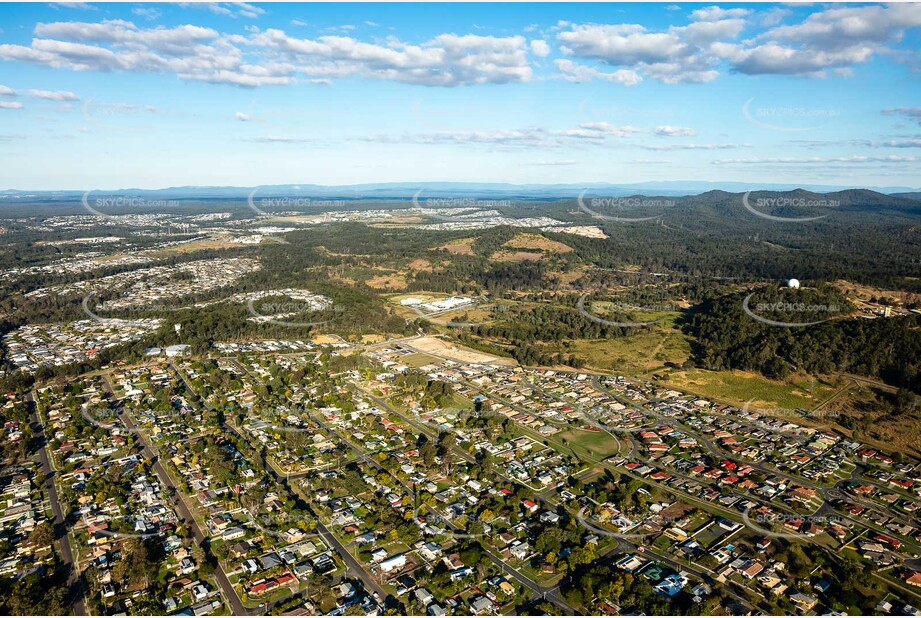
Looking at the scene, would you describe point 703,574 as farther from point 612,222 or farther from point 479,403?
point 612,222

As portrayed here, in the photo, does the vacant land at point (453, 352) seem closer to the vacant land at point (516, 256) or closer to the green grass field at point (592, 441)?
the green grass field at point (592, 441)

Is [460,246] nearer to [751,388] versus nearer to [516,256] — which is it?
[516,256]

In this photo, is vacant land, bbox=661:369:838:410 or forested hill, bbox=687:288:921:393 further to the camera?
forested hill, bbox=687:288:921:393

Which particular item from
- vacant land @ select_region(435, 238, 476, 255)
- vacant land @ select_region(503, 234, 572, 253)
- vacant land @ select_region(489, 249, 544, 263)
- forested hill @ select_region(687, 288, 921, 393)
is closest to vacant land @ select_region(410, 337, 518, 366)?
forested hill @ select_region(687, 288, 921, 393)

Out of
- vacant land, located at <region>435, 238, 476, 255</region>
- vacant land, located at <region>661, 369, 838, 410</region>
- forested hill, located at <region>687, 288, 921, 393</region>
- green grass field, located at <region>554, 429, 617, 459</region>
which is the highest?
vacant land, located at <region>435, 238, 476, 255</region>

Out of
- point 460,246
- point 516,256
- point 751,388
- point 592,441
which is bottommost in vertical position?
point 592,441

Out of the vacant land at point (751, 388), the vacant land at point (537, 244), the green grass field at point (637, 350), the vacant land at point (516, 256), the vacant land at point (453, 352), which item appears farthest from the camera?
the vacant land at point (537, 244)

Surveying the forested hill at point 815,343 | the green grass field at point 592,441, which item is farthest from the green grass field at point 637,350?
the green grass field at point 592,441

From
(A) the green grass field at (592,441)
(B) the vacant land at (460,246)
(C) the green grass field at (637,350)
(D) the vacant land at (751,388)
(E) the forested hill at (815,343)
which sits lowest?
(A) the green grass field at (592,441)

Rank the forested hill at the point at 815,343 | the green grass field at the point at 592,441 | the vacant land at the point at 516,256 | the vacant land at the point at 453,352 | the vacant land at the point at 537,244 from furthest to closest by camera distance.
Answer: the vacant land at the point at 537,244 < the vacant land at the point at 516,256 < the vacant land at the point at 453,352 < the forested hill at the point at 815,343 < the green grass field at the point at 592,441

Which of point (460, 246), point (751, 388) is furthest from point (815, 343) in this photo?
point (460, 246)

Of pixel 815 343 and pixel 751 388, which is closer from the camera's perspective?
pixel 751 388

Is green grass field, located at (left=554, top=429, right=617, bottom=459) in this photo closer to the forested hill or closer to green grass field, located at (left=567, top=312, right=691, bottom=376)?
green grass field, located at (left=567, top=312, right=691, bottom=376)
